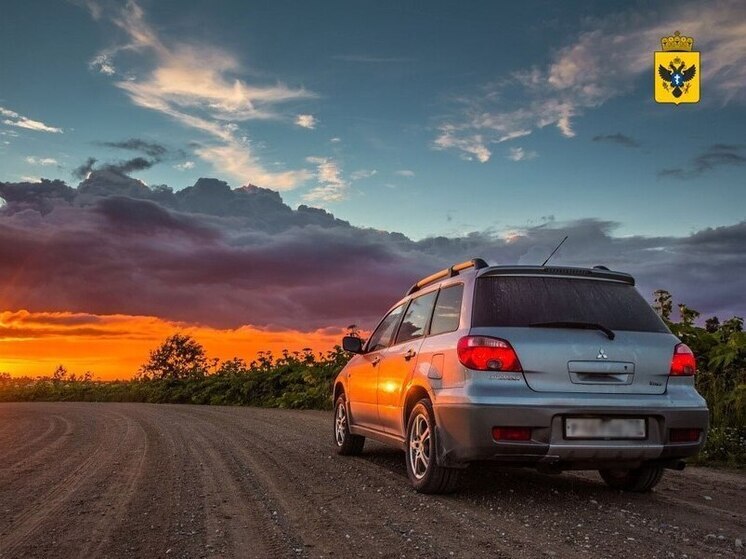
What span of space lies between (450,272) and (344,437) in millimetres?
3089

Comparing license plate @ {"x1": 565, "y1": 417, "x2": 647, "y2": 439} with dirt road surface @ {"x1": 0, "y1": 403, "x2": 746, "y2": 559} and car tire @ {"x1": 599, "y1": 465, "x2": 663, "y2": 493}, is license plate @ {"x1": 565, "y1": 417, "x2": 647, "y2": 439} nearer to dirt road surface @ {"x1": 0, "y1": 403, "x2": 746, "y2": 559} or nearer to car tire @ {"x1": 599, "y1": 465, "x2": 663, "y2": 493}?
dirt road surface @ {"x1": 0, "y1": 403, "x2": 746, "y2": 559}

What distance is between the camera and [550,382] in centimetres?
562

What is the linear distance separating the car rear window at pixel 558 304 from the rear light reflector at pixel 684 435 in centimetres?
83

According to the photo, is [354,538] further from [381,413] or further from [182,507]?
[381,413]

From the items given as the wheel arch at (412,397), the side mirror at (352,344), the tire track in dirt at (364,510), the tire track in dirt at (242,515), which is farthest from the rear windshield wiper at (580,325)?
the side mirror at (352,344)

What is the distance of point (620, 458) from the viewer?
18.4 feet

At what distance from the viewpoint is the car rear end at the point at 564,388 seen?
5.53 m

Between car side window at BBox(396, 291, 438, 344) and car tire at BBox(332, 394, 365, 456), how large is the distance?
1.80m

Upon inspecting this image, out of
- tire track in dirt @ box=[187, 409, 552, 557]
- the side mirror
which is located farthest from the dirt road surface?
the side mirror

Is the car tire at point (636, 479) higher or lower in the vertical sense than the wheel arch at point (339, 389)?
lower

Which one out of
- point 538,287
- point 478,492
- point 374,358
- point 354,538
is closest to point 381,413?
point 374,358

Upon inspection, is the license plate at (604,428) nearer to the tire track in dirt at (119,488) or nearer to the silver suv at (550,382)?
the silver suv at (550,382)

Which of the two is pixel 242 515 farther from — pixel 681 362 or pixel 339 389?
pixel 339 389

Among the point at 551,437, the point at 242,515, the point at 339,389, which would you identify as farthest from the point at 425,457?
the point at 339,389
